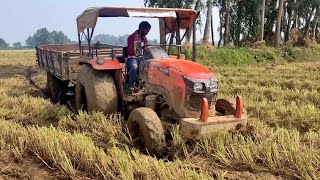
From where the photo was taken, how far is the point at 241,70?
16.8 m

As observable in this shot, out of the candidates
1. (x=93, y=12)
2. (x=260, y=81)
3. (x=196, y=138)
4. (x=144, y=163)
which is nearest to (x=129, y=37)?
(x=93, y=12)

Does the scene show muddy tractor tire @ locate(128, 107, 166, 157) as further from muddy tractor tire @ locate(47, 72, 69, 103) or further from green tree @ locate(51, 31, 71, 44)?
green tree @ locate(51, 31, 71, 44)

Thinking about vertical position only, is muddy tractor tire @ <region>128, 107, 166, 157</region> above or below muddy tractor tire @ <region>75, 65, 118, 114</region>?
below

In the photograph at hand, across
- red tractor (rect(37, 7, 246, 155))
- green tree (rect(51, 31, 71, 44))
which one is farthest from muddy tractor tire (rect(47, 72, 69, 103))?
green tree (rect(51, 31, 71, 44))

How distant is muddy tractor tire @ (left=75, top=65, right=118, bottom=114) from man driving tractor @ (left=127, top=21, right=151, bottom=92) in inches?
14.2

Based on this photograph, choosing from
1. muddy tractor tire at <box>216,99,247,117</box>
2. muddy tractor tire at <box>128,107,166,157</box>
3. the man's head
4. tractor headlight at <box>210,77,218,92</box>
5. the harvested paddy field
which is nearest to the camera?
the harvested paddy field

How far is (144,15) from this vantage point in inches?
263

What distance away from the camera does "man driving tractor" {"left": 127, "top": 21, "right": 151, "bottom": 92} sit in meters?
6.65

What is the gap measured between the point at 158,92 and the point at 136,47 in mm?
1171

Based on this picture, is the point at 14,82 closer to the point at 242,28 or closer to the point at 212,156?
the point at 212,156

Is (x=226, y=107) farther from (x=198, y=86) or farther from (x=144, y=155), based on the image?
(x=144, y=155)

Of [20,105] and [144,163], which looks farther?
[20,105]

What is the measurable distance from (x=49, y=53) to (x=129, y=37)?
3.93 metres

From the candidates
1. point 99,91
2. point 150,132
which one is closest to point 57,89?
point 99,91
